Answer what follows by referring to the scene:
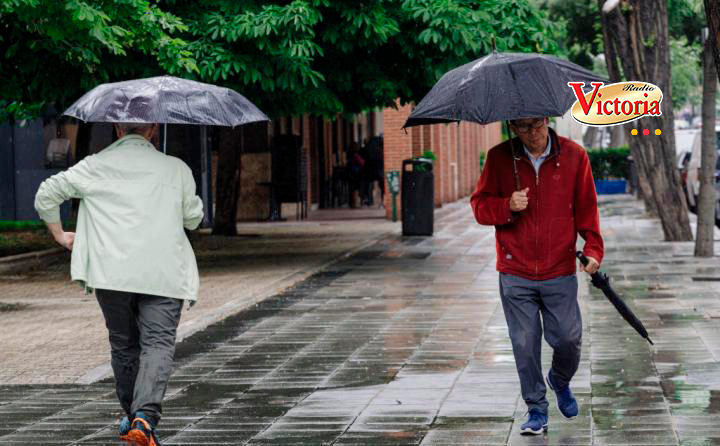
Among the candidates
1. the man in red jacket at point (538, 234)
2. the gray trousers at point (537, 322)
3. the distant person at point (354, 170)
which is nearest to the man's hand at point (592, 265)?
the man in red jacket at point (538, 234)

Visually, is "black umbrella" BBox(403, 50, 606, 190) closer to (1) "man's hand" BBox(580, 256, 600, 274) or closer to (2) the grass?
(1) "man's hand" BBox(580, 256, 600, 274)

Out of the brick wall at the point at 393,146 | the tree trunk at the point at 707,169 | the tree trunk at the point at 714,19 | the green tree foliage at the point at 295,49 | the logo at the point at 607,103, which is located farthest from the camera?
the brick wall at the point at 393,146

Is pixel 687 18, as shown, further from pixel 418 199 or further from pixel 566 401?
pixel 566 401

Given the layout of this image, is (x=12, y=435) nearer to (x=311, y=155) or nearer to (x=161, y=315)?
(x=161, y=315)

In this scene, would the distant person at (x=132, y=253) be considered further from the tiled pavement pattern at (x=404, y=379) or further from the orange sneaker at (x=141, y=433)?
the tiled pavement pattern at (x=404, y=379)

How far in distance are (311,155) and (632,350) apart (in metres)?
25.6

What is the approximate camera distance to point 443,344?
10.5 m

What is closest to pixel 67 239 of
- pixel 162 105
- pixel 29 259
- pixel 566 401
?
pixel 162 105

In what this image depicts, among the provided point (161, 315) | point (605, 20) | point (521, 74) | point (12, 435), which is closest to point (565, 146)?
point (521, 74)

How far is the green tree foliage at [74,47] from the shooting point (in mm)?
12591

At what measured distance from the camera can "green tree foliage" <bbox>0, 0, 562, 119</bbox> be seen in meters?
16.1

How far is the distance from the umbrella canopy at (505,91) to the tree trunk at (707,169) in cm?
1108

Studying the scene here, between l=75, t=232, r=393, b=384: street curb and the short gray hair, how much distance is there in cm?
299

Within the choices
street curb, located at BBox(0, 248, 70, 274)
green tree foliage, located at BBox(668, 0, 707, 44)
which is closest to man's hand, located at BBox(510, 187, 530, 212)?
street curb, located at BBox(0, 248, 70, 274)
